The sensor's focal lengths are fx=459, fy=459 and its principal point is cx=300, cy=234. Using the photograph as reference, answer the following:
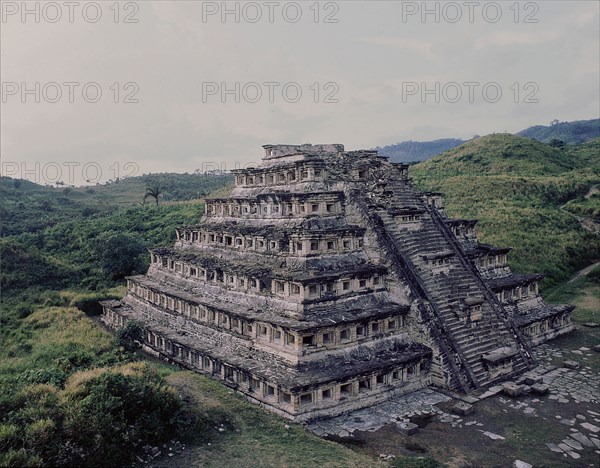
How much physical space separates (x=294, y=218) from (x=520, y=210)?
38.9 meters

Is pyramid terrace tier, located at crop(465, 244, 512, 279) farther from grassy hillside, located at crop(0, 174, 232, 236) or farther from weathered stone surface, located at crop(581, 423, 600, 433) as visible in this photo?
grassy hillside, located at crop(0, 174, 232, 236)

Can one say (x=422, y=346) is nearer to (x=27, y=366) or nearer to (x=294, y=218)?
(x=294, y=218)

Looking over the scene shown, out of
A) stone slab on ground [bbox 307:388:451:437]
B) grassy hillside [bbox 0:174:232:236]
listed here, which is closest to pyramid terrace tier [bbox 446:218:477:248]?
stone slab on ground [bbox 307:388:451:437]

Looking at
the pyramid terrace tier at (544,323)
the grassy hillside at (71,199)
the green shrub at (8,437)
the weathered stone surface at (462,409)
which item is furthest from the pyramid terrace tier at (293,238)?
the grassy hillside at (71,199)

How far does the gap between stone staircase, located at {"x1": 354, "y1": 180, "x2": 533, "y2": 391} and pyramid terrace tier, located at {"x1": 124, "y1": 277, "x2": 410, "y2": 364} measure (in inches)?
74.7

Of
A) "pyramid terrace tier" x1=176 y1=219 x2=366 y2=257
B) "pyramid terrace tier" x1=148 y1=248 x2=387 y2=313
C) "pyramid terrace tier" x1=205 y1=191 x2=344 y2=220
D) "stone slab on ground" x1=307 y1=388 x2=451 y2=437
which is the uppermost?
"pyramid terrace tier" x1=205 y1=191 x2=344 y2=220

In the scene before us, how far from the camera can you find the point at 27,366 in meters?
22.9

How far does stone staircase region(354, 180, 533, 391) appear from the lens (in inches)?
820

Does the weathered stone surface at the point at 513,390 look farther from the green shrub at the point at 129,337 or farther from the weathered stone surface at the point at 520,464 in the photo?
the green shrub at the point at 129,337

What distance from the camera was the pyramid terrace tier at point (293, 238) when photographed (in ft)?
70.7

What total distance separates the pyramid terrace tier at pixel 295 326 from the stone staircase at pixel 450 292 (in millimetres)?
1897

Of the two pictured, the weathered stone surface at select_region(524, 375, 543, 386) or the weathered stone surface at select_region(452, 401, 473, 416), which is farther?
the weathered stone surface at select_region(524, 375, 543, 386)

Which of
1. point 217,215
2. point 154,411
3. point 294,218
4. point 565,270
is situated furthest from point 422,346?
point 565,270

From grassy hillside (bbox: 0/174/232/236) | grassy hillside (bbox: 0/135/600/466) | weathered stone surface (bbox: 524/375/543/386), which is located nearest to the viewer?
grassy hillside (bbox: 0/135/600/466)
